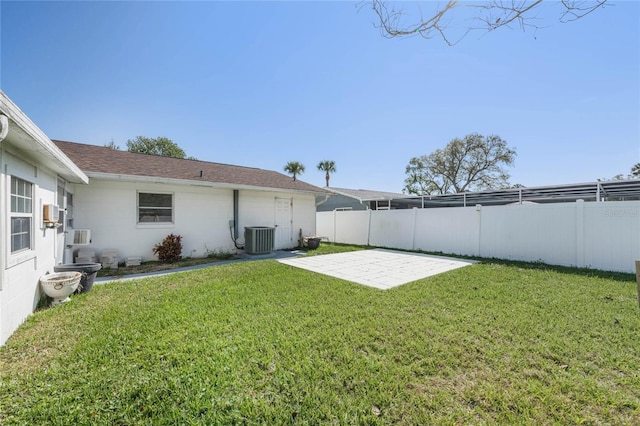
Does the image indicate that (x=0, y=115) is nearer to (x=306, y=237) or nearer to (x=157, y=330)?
(x=157, y=330)

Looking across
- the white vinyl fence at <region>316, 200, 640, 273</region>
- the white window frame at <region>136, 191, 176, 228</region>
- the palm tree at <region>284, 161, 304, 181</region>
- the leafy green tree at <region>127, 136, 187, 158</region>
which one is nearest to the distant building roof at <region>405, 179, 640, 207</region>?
the white vinyl fence at <region>316, 200, 640, 273</region>

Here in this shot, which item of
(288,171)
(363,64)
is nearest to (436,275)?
(363,64)

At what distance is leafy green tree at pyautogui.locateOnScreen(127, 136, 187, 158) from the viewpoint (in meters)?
30.1

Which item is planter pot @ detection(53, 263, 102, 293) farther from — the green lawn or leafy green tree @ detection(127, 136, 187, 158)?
leafy green tree @ detection(127, 136, 187, 158)

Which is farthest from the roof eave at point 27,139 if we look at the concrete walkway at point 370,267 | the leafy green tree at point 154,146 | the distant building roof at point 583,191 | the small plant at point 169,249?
the leafy green tree at point 154,146

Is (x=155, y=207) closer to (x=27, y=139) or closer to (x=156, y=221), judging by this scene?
(x=156, y=221)

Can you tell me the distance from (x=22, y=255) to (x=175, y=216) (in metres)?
5.41

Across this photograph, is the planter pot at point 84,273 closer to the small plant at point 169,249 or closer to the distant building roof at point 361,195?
the small plant at point 169,249

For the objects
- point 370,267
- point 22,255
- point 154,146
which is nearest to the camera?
point 22,255

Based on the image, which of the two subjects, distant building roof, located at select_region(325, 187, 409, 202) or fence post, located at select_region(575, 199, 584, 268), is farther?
distant building roof, located at select_region(325, 187, 409, 202)

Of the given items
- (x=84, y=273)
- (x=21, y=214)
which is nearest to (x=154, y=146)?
(x=84, y=273)

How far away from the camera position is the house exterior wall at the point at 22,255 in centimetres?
297

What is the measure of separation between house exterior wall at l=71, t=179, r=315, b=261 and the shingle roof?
0.42 metres

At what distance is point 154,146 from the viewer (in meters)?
30.6
